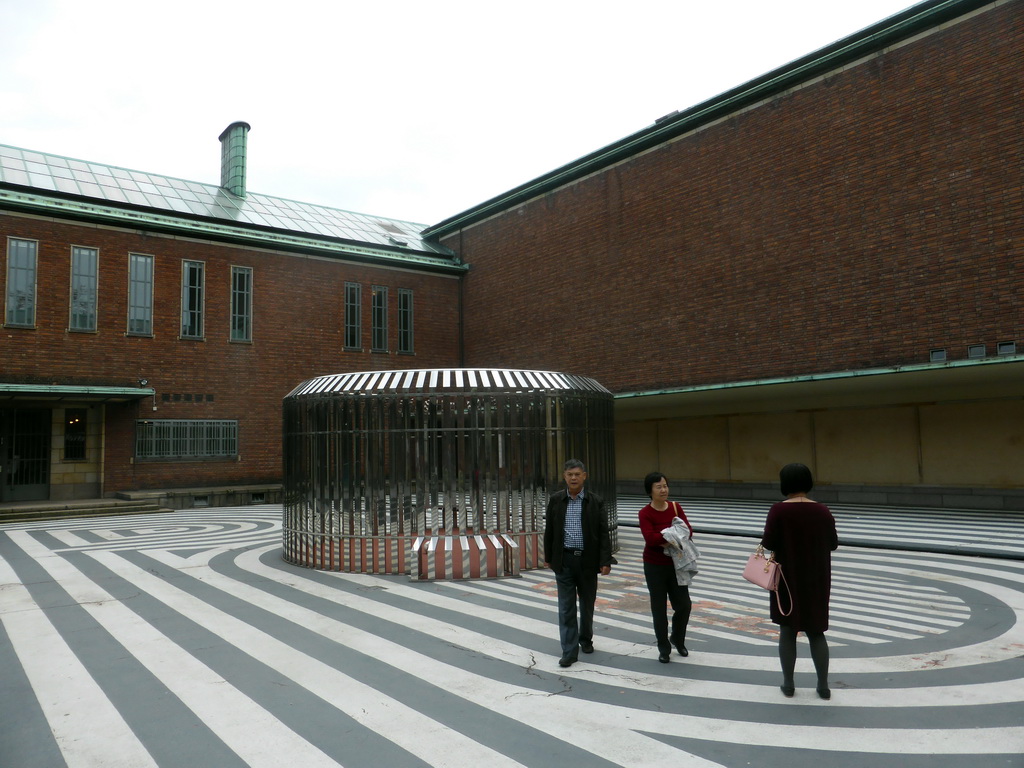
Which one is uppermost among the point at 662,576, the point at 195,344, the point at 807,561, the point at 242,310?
the point at 242,310

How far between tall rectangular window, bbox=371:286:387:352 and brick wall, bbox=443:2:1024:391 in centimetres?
629

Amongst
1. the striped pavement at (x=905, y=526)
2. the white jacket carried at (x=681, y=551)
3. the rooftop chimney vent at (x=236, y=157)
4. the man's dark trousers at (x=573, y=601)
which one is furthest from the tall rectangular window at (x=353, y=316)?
the white jacket carried at (x=681, y=551)

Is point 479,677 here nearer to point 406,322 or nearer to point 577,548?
point 577,548

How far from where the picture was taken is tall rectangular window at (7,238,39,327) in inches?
880

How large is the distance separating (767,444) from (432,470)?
46.3 feet

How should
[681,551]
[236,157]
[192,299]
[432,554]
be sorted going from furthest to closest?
[236,157], [192,299], [432,554], [681,551]

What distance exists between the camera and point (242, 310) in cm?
2673

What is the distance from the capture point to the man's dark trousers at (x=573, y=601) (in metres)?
6.62

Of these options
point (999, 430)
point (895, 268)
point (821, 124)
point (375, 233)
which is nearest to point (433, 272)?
point (375, 233)

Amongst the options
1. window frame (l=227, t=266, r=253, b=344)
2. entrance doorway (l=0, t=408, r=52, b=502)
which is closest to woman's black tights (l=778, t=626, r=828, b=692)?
window frame (l=227, t=266, r=253, b=344)

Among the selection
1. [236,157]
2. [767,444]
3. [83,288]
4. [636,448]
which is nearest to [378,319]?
[236,157]

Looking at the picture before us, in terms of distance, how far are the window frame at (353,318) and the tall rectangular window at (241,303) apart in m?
3.66

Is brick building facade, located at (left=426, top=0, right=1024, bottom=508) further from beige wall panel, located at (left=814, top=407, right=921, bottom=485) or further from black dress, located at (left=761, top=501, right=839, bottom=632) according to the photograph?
black dress, located at (left=761, top=501, right=839, bottom=632)

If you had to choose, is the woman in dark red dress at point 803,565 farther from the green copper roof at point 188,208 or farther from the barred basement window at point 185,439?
the green copper roof at point 188,208
